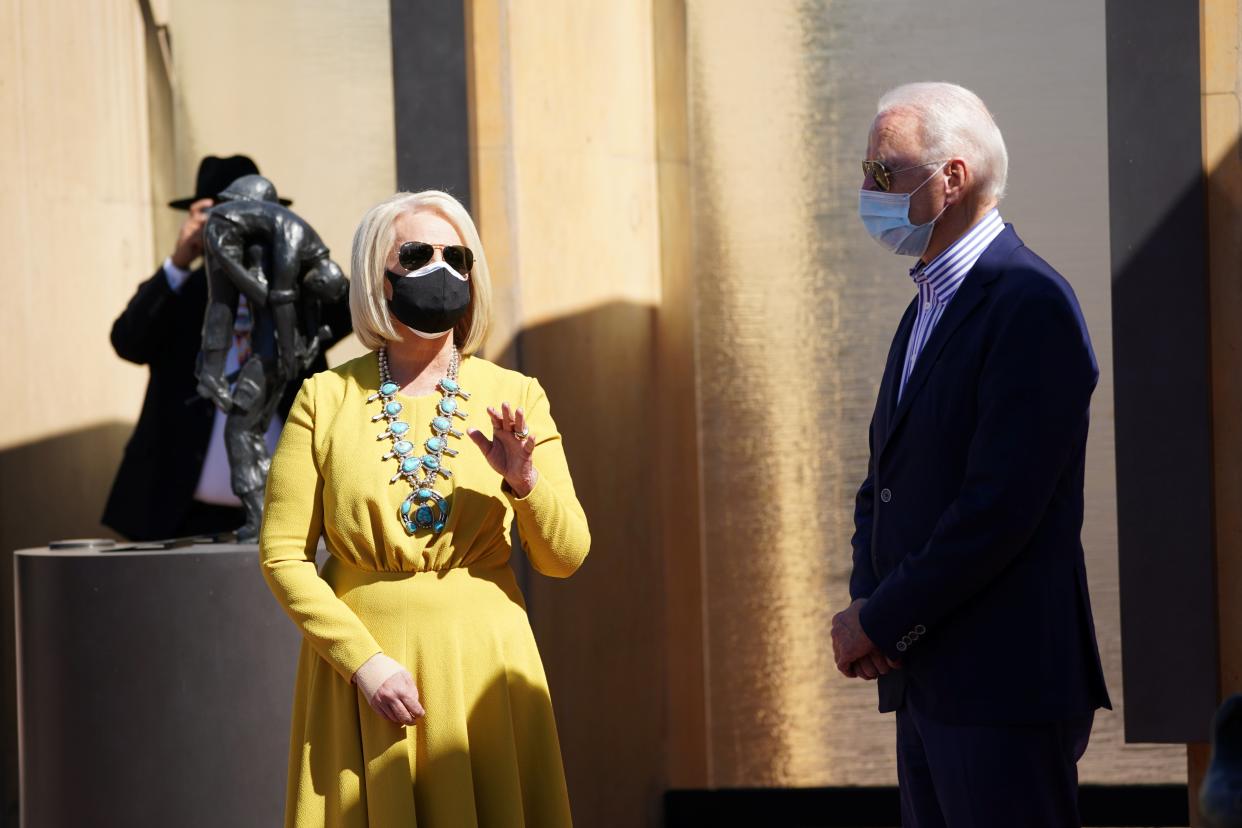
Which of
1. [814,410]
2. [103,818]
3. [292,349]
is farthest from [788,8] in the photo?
[103,818]

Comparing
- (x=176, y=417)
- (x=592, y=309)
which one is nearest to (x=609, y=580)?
(x=592, y=309)

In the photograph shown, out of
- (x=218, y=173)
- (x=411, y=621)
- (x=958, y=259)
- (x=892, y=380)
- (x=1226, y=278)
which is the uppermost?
(x=218, y=173)

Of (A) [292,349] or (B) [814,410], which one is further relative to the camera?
(B) [814,410]

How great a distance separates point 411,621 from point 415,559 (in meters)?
0.11

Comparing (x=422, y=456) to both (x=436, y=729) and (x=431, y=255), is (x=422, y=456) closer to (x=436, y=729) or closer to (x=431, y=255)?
(x=431, y=255)

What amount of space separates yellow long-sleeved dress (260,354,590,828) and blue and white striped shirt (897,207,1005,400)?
73 cm

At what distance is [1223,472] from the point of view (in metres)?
4.42

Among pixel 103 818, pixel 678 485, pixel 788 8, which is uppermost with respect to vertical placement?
pixel 788 8

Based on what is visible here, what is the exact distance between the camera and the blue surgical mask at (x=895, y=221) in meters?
2.96

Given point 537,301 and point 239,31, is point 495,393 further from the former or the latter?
point 239,31

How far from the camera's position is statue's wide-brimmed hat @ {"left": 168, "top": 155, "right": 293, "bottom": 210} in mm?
5078

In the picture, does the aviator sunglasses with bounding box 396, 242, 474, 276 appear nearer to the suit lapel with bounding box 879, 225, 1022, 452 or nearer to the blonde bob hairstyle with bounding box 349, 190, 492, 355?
the blonde bob hairstyle with bounding box 349, 190, 492, 355

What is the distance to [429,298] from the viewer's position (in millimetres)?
3055

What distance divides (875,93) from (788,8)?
0.42m
